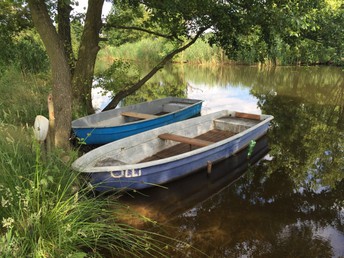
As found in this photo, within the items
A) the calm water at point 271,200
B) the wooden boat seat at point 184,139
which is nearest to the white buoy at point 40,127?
the calm water at point 271,200

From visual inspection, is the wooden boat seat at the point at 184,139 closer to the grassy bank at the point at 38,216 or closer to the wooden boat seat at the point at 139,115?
the wooden boat seat at the point at 139,115

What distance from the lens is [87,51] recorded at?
7.00m

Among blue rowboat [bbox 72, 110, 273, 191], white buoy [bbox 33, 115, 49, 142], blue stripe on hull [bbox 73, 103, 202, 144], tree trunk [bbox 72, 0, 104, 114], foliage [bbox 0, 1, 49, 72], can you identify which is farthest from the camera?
foliage [bbox 0, 1, 49, 72]

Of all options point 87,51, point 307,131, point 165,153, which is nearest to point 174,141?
point 165,153

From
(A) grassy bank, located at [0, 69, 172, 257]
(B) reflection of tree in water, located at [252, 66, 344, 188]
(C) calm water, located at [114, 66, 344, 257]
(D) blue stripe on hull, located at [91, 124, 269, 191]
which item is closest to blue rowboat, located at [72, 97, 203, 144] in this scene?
(D) blue stripe on hull, located at [91, 124, 269, 191]

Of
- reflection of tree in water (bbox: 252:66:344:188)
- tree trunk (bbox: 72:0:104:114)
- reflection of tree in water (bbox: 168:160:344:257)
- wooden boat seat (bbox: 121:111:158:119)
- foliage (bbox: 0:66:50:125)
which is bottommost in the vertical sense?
reflection of tree in water (bbox: 168:160:344:257)

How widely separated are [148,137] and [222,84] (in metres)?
11.2

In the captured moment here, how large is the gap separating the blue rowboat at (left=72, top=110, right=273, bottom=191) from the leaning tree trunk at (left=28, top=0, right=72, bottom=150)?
1.97 feet

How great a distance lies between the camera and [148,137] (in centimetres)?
567

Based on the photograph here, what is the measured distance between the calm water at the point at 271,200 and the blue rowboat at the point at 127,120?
6.25 feet

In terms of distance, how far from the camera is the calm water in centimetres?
379

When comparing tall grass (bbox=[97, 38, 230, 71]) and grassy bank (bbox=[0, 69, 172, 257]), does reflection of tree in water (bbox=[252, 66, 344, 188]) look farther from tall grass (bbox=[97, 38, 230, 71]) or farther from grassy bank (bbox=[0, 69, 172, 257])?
tall grass (bbox=[97, 38, 230, 71])

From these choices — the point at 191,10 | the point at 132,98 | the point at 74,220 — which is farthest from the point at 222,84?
the point at 74,220

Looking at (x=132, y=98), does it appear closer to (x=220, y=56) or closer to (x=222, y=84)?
(x=222, y=84)
